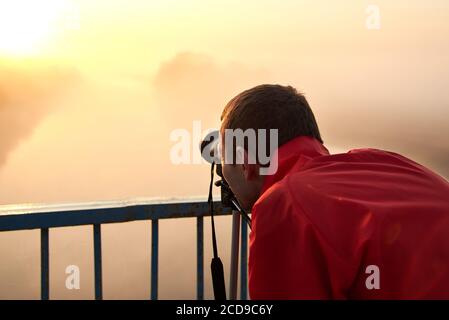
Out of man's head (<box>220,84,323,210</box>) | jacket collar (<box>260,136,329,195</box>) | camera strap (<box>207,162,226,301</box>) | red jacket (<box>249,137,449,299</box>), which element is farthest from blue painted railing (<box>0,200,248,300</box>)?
red jacket (<box>249,137,449,299</box>)

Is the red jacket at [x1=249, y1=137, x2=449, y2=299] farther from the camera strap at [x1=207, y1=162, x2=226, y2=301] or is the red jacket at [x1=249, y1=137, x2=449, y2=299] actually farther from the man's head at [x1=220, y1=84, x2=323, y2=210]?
the camera strap at [x1=207, y1=162, x2=226, y2=301]

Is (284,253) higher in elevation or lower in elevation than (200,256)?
higher

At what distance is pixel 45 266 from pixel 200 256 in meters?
0.80

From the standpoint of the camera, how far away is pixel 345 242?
1.12 m

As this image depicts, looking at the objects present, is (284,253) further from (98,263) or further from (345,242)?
(98,263)

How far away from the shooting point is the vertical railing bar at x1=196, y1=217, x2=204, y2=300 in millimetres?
2768

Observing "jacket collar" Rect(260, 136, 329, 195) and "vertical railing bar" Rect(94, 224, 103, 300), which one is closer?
"jacket collar" Rect(260, 136, 329, 195)

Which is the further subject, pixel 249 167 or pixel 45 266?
pixel 45 266

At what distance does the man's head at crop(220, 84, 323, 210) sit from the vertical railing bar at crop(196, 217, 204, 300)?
120 cm

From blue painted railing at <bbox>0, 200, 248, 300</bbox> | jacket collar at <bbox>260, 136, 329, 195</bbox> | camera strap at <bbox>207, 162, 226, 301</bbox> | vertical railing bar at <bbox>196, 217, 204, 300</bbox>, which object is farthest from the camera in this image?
vertical railing bar at <bbox>196, 217, 204, 300</bbox>

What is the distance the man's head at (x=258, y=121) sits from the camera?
147 centimetres

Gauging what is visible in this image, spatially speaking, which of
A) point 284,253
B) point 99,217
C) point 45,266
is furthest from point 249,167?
point 45,266

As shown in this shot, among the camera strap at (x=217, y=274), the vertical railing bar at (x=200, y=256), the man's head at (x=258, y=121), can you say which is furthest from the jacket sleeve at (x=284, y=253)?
the vertical railing bar at (x=200, y=256)

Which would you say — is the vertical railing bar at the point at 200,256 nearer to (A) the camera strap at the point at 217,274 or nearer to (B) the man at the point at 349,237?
(A) the camera strap at the point at 217,274
